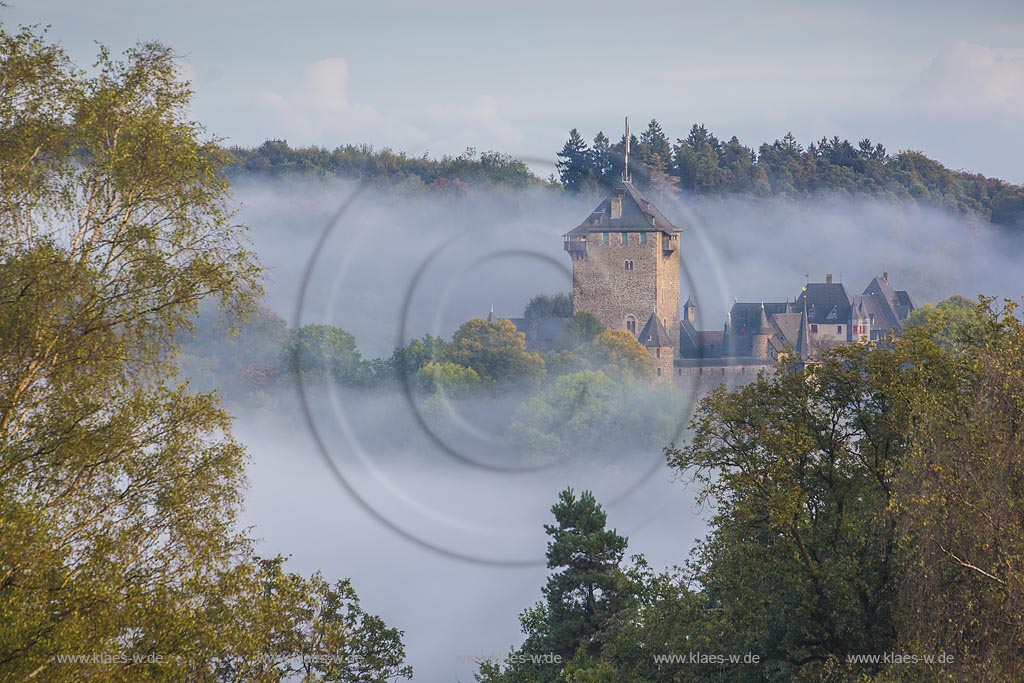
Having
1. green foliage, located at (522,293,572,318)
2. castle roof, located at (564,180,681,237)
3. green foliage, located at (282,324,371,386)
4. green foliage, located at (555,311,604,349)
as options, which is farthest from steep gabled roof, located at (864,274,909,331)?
green foliage, located at (282,324,371,386)

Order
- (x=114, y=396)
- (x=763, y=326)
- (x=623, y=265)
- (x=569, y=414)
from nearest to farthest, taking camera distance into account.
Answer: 1. (x=114, y=396)
2. (x=569, y=414)
3. (x=623, y=265)
4. (x=763, y=326)

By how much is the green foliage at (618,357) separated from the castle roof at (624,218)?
906 centimetres

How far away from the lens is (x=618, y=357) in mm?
100000

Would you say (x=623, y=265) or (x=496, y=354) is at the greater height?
(x=623, y=265)

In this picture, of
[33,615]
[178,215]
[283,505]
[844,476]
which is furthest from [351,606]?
[283,505]

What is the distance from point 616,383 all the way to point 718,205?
51.0 m

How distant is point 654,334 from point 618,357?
4.80m

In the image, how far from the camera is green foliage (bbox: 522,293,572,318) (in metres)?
106

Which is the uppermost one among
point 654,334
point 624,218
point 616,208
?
point 616,208

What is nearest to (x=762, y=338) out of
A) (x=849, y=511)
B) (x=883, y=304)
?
(x=883, y=304)

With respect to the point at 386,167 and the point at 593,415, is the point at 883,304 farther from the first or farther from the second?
the point at 386,167

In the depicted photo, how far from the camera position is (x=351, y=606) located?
21969 millimetres

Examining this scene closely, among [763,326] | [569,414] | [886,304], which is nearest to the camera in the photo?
[569,414]

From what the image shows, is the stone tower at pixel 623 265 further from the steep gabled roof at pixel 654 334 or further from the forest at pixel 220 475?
the forest at pixel 220 475
